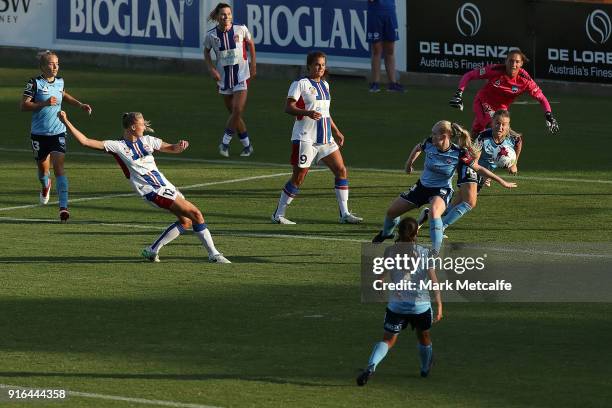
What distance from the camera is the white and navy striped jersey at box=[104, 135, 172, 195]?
1578cm

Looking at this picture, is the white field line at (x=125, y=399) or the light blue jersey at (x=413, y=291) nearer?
the white field line at (x=125, y=399)

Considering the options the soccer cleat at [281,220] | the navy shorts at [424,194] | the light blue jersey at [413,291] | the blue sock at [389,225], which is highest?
the navy shorts at [424,194]

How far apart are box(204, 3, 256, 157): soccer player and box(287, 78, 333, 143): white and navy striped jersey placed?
5708 mm

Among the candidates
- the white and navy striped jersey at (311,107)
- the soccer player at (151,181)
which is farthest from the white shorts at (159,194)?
the white and navy striped jersey at (311,107)

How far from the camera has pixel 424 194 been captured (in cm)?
1620

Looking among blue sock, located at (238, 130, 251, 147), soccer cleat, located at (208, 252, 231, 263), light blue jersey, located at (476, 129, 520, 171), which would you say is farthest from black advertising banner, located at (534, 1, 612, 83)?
soccer cleat, located at (208, 252, 231, 263)

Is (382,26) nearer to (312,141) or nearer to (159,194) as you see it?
(312,141)

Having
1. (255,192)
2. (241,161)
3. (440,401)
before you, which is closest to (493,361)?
(440,401)

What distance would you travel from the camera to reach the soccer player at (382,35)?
3409 cm

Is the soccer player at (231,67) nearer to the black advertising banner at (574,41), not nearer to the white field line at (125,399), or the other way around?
the black advertising banner at (574,41)

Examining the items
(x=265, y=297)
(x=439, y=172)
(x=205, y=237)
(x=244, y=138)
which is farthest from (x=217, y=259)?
(x=244, y=138)

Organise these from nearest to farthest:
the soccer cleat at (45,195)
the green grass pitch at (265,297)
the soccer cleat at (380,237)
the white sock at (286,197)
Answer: the green grass pitch at (265,297) → the soccer cleat at (380,237) → the white sock at (286,197) → the soccer cleat at (45,195)

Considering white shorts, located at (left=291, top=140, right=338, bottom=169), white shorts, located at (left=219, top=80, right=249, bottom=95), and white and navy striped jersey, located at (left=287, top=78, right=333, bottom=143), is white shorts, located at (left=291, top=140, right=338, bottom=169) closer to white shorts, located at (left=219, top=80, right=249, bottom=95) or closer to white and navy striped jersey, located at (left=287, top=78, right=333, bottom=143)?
white and navy striped jersey, located at (left=287, top=78, right=333, bottom=143)

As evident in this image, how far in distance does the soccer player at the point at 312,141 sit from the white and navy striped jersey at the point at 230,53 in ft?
19.3
